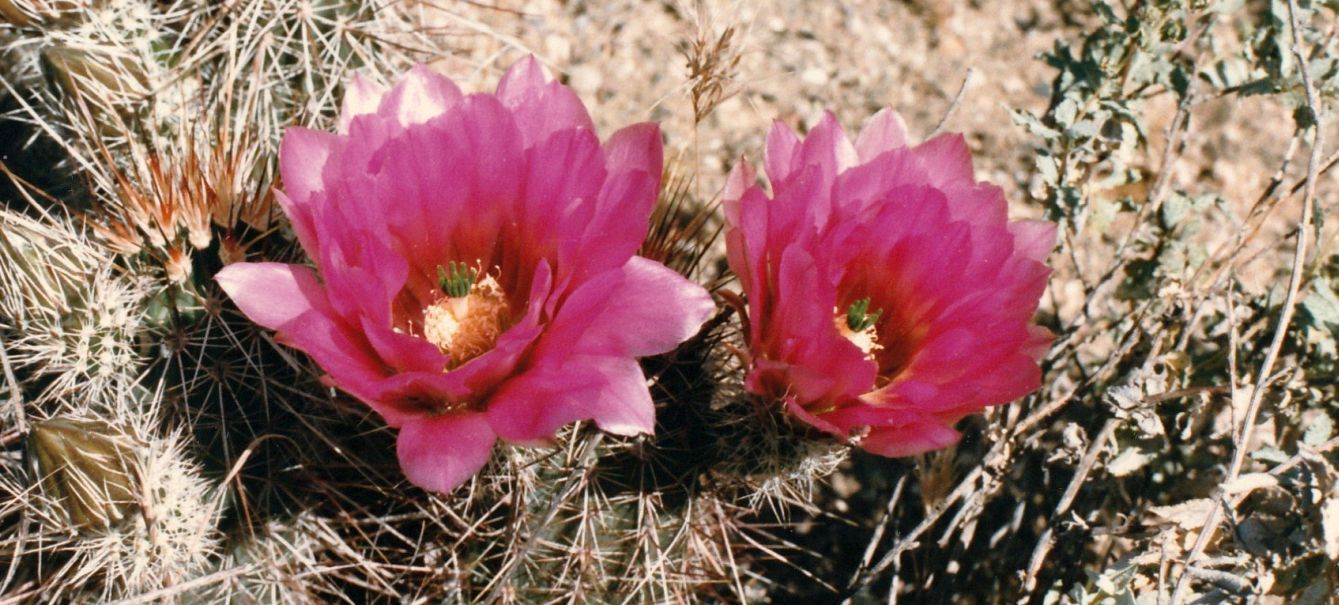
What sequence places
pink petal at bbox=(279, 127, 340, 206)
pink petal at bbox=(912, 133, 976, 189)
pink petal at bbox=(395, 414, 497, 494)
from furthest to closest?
pink petal at bbox=(912, 133, 976, 189) → pink petal at bbox=(279, 127, 340, 206) → pink petal at bbox=(395, 414, 497, 494)

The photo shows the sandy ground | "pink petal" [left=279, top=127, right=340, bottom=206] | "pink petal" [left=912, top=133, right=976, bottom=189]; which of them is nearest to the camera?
"pink petal" [left=279, top=127, right=340, bottom=206]

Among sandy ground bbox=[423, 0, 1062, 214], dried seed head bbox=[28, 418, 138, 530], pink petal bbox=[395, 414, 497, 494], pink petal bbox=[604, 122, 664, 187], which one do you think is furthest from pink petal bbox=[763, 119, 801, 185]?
sandy ground bbox=[423, 0, 1062, 214]

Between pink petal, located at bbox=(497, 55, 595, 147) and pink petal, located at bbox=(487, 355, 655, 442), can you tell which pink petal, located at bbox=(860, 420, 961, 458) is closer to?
pink petal, located at bbox=(487, 355, 655, 442)

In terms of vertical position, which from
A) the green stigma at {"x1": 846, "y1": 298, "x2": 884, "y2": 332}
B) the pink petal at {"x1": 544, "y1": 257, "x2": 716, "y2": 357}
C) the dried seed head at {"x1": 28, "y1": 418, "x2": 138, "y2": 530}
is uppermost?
the pink petal at {"x1": 544, "y1": 257, "x2": 716, "y2": 357}

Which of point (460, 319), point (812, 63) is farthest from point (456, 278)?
point (812, 63)

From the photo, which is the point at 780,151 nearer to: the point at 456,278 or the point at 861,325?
the point at 861,325

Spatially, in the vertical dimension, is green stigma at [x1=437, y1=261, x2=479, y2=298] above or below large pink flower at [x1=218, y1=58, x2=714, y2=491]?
below

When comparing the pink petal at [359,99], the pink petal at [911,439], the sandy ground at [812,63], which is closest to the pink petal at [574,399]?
the pink petal at [911,439]

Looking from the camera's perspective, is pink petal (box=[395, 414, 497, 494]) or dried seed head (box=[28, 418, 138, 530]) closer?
pink petal (box=[395, 414, 497, 494])
